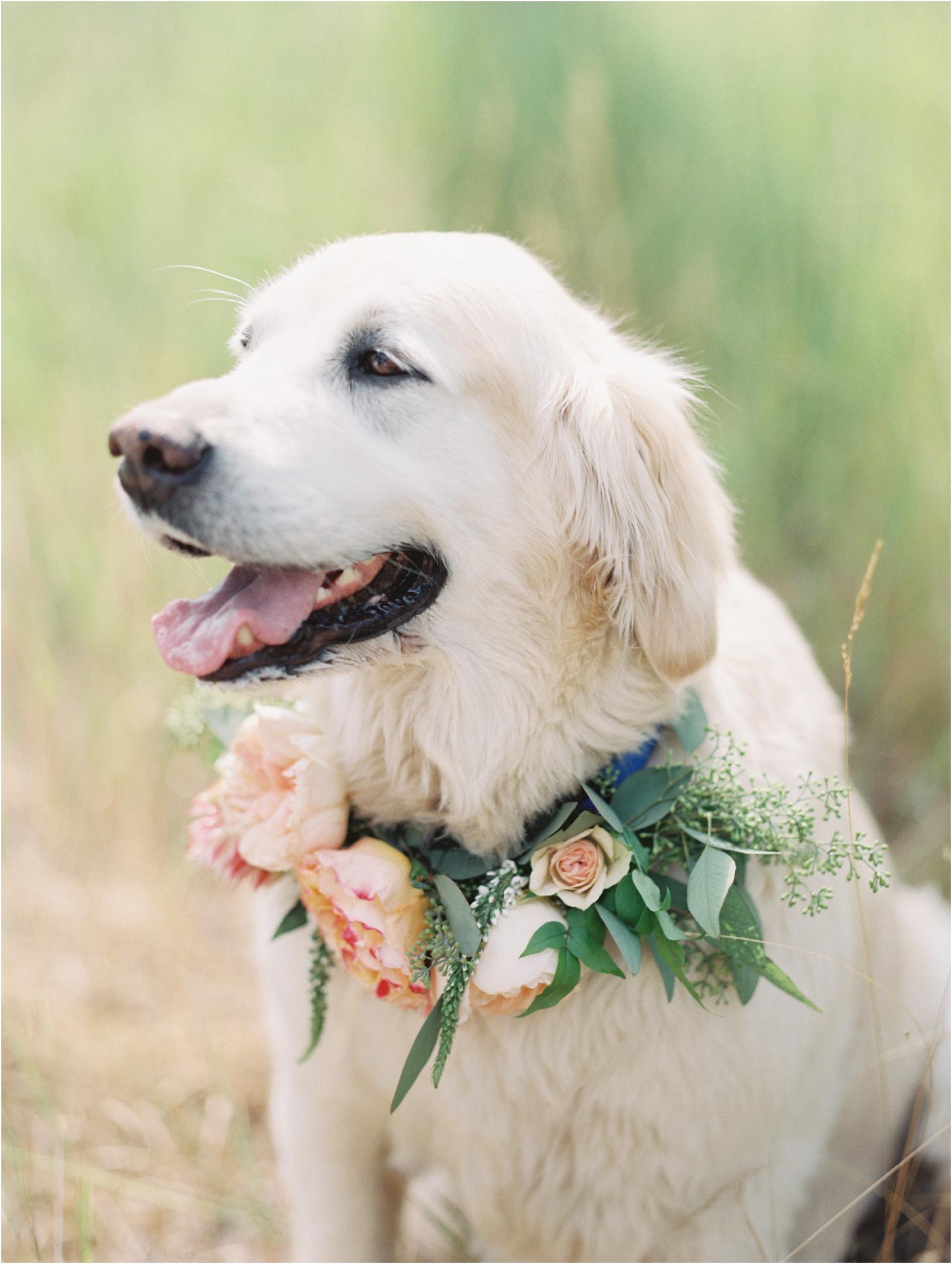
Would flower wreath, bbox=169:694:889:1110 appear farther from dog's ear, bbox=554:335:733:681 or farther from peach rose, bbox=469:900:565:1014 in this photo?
dog's ear, bbox=554:335:733:681

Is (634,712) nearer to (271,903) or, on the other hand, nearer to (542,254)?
(271,903)

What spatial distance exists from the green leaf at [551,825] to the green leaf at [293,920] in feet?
1.29

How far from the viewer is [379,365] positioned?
4.91 ft

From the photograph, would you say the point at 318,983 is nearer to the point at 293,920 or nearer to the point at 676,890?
the point at 293,920

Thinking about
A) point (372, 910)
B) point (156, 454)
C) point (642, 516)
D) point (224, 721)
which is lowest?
point (224, 721)

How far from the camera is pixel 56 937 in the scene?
2.96 m

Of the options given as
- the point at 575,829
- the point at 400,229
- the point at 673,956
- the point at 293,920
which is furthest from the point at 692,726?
the point at 400,229

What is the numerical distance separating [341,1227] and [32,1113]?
1.02m

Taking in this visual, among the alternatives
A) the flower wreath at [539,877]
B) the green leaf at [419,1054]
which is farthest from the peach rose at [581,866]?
the green leaf at [419,1054]

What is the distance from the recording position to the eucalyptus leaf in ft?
4.83

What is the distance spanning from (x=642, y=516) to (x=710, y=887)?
56cm

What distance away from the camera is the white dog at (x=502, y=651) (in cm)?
145

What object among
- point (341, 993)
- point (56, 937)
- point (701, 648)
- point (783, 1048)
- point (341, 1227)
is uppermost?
point (701, 648)

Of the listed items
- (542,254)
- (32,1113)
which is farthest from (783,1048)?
(542,254)
